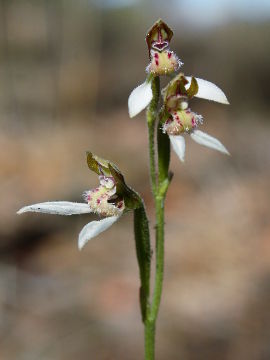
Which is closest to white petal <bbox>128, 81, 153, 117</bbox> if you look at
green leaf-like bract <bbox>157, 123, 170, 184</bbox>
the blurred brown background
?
green leaf-like bract <bbox>157, 123, 170, 184</bbox>

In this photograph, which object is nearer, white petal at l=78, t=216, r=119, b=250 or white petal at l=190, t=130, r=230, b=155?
white petal at l=78, t=216, r=119, b=250

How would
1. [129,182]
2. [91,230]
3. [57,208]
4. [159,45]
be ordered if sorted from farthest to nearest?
[129,182] → [159,45] → [57,208] → [91,230]

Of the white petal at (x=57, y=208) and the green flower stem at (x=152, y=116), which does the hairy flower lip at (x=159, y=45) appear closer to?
the green flower stem at (x=152, y=116)

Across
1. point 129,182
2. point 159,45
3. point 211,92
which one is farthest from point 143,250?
point 129,182

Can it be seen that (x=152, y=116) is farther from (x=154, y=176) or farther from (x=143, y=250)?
(x=143, y=250)

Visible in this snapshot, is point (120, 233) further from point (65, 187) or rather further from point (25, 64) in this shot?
point (25, 64)

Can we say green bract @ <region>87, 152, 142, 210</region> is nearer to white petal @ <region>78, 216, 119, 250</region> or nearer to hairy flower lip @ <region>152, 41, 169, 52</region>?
white petal @ <region>78, 216, 119, 250</region>

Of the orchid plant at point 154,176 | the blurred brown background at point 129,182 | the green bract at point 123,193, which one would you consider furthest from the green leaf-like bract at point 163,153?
the blurred brown background at point 129,182
